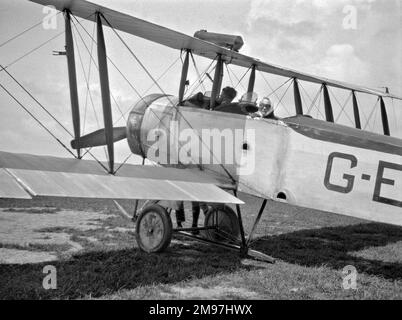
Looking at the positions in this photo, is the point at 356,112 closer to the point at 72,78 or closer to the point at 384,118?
the point at 384,118

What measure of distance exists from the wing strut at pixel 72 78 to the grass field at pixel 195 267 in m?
1.59

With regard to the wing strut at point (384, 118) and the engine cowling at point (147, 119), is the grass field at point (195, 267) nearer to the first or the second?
the engine cowling at point (147, 119)

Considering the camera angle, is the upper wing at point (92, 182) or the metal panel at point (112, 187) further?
the metal panel at point (112, 187)

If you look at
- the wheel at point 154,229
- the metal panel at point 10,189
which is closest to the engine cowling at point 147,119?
the wheel at point 154,229

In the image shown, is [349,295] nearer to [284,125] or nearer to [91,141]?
[284,125]

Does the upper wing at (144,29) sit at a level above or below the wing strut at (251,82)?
above

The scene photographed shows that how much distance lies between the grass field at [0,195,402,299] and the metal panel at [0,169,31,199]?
96cm

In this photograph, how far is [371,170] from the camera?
495 centimetres

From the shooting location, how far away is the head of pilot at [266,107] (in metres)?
5.90

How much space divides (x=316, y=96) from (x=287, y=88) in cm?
101

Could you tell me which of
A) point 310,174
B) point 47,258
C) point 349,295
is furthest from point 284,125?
point 47,258

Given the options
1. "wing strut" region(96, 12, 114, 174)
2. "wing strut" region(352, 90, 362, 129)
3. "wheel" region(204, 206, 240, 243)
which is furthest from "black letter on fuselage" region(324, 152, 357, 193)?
"wing strut" region(352, 90, 362, 129)

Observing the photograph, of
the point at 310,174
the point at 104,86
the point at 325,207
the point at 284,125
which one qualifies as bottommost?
the point at 325,207

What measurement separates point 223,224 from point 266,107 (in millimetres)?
2187
